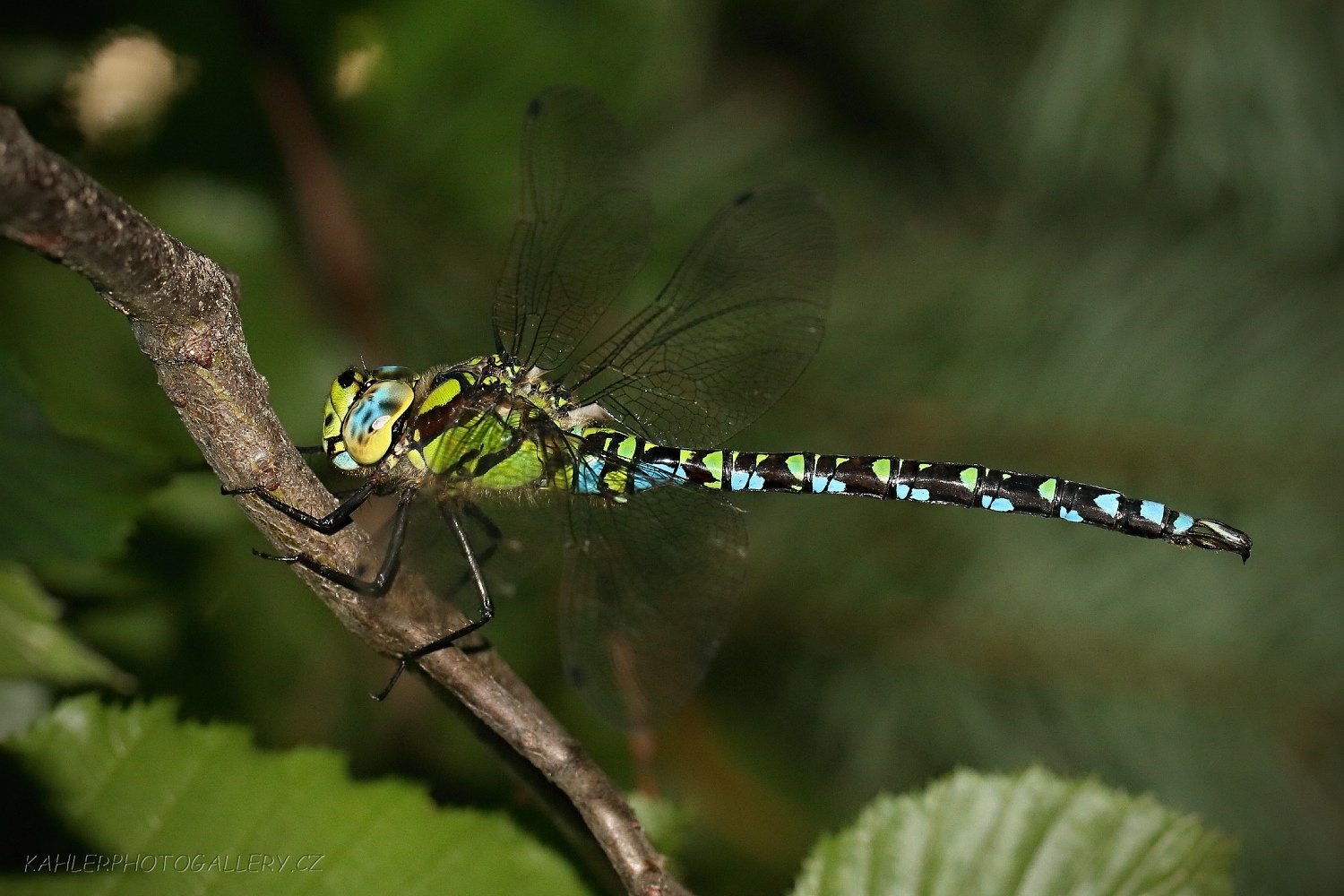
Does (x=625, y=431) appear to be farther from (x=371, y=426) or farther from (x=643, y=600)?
(x=371, y=426)

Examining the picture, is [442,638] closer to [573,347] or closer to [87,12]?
[573,347]

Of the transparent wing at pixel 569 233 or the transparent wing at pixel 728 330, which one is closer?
the transparent wing at pixel 569 233

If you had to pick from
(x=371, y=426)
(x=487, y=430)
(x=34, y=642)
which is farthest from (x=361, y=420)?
(x=34, y=642)

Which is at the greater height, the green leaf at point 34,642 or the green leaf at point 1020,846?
the green leaf at point 1020,846

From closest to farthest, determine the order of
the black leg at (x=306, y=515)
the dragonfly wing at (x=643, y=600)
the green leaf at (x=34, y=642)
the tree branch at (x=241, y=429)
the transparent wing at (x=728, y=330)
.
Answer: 1. the tree branch at (x=241, y=429)
2. the black leg at (x=306, y=515)
3. the green leaf at (x=34, y=642)
4. the dragonfly wing at (x=643, y=600)
5. the transparent wing at (x=728, y=330)

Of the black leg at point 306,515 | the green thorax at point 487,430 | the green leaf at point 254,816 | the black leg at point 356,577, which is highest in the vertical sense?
the green thorax at point 487,430

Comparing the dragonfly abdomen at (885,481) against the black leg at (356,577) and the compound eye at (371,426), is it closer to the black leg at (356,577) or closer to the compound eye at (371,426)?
the compound eye at (371,426)

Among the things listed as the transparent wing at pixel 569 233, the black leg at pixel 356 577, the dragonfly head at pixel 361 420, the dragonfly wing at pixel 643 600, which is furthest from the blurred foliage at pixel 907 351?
the black leg at pixel 356 577
